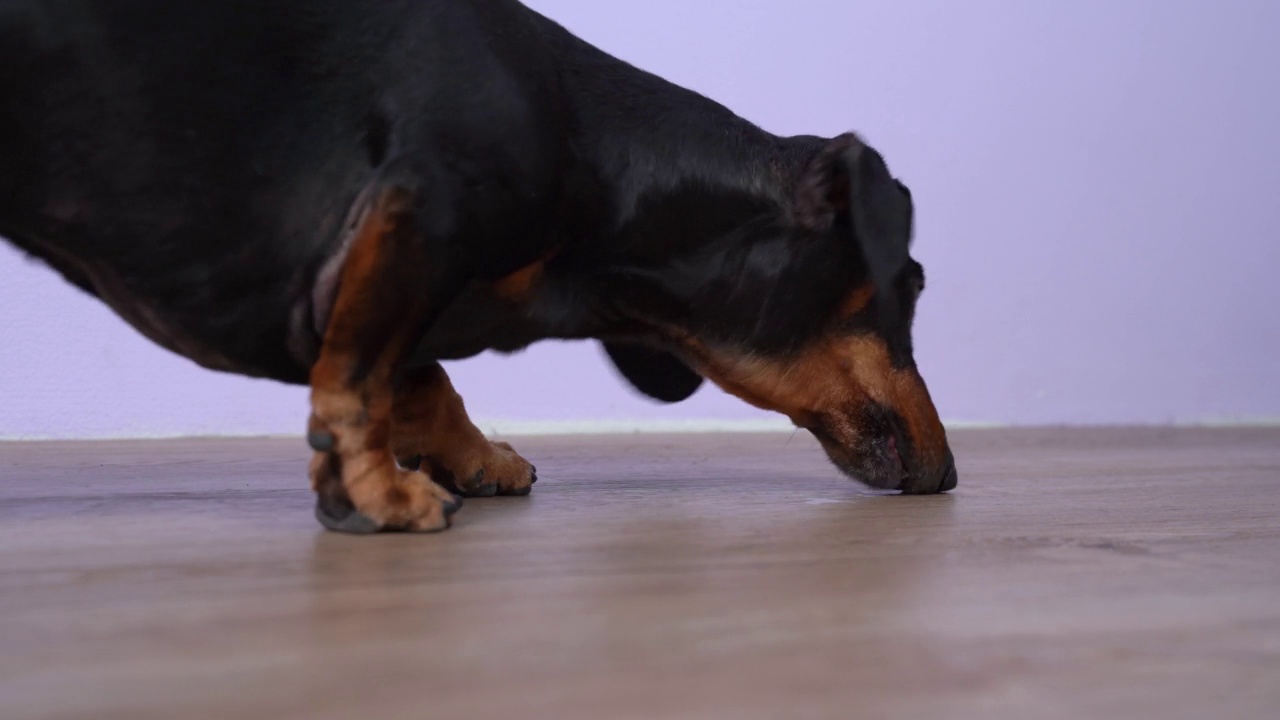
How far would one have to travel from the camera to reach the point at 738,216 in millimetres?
1402

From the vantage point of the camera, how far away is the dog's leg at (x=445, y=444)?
58.0 inches

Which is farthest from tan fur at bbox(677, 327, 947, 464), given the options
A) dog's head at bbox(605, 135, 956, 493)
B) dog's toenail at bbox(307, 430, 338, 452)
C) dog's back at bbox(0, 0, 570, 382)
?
dog's toenail at bbox(307, 430, 338, 452)

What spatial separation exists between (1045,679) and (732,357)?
2.66 ft

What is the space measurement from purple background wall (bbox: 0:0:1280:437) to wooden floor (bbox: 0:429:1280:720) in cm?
165

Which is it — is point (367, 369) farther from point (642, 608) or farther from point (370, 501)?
point (642, 608)

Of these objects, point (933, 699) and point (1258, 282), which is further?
point (1258, 282)

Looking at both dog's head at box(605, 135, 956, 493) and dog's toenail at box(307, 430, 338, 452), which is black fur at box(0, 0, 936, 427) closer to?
dog's head at box(605, 135, 956, 493)

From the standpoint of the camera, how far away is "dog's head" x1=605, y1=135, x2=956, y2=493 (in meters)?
1.38

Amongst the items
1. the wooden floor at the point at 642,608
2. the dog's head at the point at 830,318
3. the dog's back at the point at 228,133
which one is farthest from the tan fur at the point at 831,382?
the dog's back at the point at 228,133

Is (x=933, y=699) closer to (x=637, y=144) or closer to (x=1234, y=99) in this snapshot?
(x=637, y=144)

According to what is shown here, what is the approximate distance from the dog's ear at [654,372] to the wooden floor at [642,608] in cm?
17

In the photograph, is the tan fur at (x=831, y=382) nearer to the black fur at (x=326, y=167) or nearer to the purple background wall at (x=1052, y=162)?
the black fur at (x=326, y=167)

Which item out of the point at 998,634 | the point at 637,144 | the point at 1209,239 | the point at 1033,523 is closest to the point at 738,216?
the point at 637,144

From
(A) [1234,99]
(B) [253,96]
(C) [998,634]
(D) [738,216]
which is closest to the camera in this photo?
(C) [998,634]
